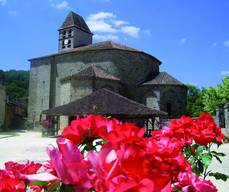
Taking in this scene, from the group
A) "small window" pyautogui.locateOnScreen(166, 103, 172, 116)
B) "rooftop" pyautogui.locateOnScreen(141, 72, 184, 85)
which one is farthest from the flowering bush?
"small window" pyautogui.locateOnScreen(166, 103, 172, 116)

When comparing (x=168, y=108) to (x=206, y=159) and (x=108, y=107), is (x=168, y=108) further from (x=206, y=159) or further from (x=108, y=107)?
(x=206, y=159)

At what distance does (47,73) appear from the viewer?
1649 inches

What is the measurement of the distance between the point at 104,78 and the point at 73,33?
41.5 ft

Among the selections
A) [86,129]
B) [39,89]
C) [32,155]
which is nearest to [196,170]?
[86,129]

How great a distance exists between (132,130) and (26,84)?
80583 millimetres

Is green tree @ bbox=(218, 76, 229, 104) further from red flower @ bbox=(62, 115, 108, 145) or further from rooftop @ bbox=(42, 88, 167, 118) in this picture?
red flower @ bbox=(62, 115, 108, 145)

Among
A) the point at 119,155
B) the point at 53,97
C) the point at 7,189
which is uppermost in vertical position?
the point at 53,97

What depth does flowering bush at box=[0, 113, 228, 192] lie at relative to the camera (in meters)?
0.92

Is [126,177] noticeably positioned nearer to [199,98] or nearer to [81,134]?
[81,134]

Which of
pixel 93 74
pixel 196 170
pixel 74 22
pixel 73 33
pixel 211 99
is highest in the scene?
pixel 74 22

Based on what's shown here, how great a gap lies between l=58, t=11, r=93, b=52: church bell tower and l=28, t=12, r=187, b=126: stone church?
65 centimetres

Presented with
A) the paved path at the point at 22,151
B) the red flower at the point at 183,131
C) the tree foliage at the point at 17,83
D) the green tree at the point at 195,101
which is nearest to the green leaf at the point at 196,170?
the red flower at the point at 183,131

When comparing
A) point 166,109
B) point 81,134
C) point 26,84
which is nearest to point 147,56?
point 166,109

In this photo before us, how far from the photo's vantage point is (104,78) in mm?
34469
